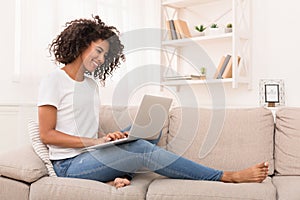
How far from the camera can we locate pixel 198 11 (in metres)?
3.61

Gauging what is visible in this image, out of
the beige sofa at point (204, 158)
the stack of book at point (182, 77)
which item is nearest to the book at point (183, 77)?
the stack of book at point (182, 77)

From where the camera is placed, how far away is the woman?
208cm

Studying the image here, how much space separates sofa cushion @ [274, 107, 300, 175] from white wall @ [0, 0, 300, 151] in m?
0.71

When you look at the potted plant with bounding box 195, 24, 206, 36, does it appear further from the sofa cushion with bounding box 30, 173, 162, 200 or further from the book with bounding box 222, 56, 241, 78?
the sofa cushion with bounding box 30, 173, 162, 200

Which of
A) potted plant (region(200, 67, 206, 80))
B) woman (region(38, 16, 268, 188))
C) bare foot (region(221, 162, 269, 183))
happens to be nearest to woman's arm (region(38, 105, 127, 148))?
woman (region(38, 16, 268, 188))

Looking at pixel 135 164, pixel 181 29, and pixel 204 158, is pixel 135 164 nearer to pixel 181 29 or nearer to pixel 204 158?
pixel 204 158

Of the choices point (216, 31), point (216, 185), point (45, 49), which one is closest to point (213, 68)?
point (216, 31)

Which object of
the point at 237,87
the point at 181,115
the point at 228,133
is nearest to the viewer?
the point at 228,133

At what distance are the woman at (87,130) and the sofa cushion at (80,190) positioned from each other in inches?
2.2

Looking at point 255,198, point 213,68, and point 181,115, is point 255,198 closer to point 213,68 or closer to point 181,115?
point 181,115

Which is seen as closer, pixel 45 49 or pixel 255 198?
pixel 255 198

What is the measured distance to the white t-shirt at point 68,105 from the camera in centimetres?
217

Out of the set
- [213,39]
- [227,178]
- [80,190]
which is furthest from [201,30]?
[80,190]

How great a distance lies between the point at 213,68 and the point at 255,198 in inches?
69.7
